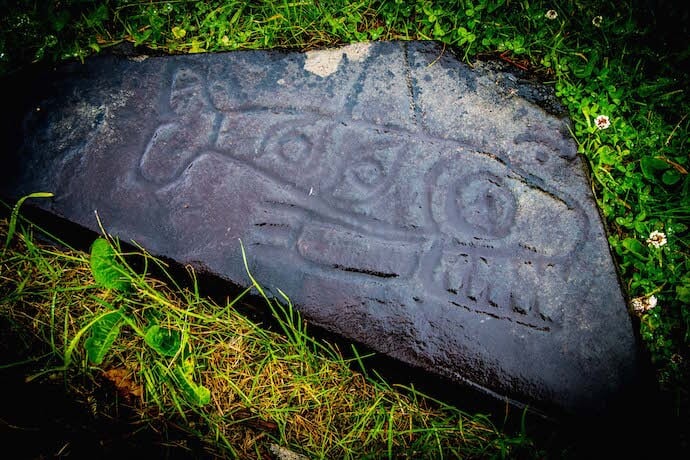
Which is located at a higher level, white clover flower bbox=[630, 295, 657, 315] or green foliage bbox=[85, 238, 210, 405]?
green foliage bbox=[85, 238, 210, 405]

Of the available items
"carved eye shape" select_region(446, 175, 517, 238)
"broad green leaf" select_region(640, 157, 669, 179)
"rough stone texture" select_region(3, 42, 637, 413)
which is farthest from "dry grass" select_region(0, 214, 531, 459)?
"broad green leaf" select_region(640, 157, 669, 179)

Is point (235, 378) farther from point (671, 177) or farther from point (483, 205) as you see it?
point (671, 177)

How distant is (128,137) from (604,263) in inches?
69.0

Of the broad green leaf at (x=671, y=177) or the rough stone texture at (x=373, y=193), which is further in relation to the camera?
the broad green leaf at (x=671, y=177)

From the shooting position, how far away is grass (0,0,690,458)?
1534 mm

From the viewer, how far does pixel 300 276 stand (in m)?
1.49

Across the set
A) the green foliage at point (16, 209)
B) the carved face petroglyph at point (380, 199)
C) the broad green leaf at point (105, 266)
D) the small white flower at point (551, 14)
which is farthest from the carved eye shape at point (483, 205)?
the green foliage at point (16, 209)

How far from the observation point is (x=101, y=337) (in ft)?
4.92

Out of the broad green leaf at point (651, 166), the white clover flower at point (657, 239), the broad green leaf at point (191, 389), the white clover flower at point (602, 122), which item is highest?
the white clover flower at point (602, 122)

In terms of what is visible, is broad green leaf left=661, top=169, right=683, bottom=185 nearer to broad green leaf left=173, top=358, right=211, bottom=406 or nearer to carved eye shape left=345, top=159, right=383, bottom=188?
carved eye shape left=345, top=159, right=383, bottom=188

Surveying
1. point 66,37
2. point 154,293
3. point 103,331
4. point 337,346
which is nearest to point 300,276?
point 337,346

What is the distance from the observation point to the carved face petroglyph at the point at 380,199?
1472 mm

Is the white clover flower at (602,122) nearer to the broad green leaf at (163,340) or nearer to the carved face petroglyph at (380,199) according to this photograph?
the carved face petroglyph at (380,199)

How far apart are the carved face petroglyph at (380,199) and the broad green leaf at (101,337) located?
0.43 m
